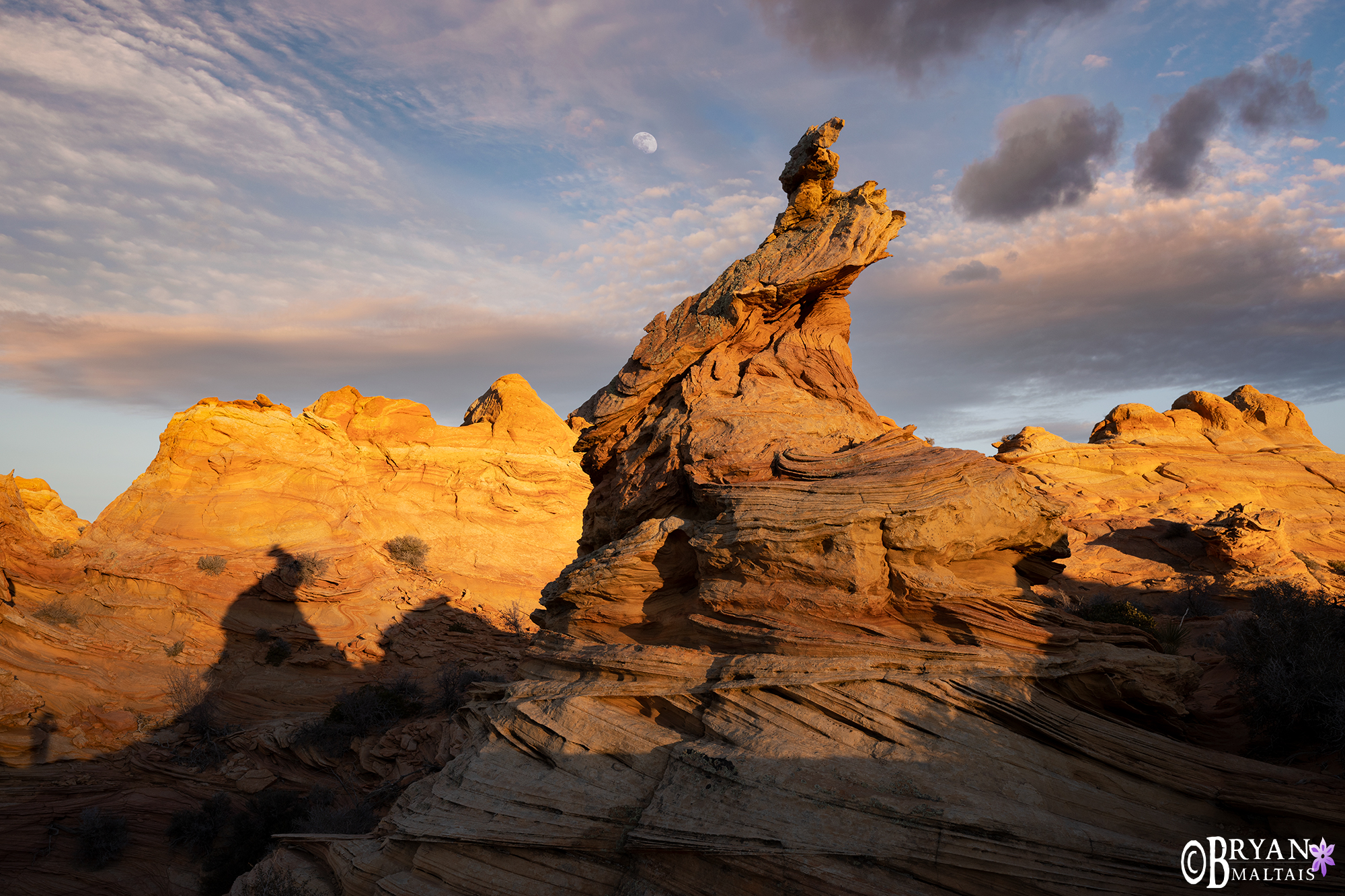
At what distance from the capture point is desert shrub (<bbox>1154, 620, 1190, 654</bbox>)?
14867mm

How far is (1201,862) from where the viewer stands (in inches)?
220

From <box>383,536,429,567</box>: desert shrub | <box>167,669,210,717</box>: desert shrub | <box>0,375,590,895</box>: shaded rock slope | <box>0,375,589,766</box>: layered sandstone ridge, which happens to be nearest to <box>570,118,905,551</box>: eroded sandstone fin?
<box>0,375,590,895</box>: shaded rock slope

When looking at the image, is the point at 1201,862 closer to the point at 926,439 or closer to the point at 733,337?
the point at 926,439

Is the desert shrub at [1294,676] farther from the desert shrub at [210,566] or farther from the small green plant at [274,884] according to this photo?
the desert shrub at [210,566]

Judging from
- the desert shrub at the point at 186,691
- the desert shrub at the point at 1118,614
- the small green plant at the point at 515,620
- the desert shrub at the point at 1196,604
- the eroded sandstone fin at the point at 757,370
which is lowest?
the desert shrub at the point at 186,691

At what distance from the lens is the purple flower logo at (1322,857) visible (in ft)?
17.6

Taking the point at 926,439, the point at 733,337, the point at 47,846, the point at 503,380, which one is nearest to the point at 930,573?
the point at 926,439

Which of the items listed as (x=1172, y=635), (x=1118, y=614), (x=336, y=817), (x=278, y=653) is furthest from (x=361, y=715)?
(x=1172, y=635)

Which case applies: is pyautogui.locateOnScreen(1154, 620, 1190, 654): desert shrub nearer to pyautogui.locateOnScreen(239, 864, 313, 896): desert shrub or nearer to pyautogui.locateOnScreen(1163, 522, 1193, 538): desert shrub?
pyautogui.locateOnScreen(1163, 522, 1193, 538): desert shrub

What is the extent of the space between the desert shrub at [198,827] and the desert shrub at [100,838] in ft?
2.93

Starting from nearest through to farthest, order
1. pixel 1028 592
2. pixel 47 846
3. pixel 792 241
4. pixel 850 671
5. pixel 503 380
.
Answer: pixel 850 671
pixel 1028 592
pixel 792 241
pixel 47 846
pixel 503 380

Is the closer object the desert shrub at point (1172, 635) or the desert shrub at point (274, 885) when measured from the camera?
the desert shrub at point (274, 885)

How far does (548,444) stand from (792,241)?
29.8 m

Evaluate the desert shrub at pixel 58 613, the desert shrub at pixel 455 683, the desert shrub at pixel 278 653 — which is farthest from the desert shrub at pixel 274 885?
the desert shrub at pixel 58 613
